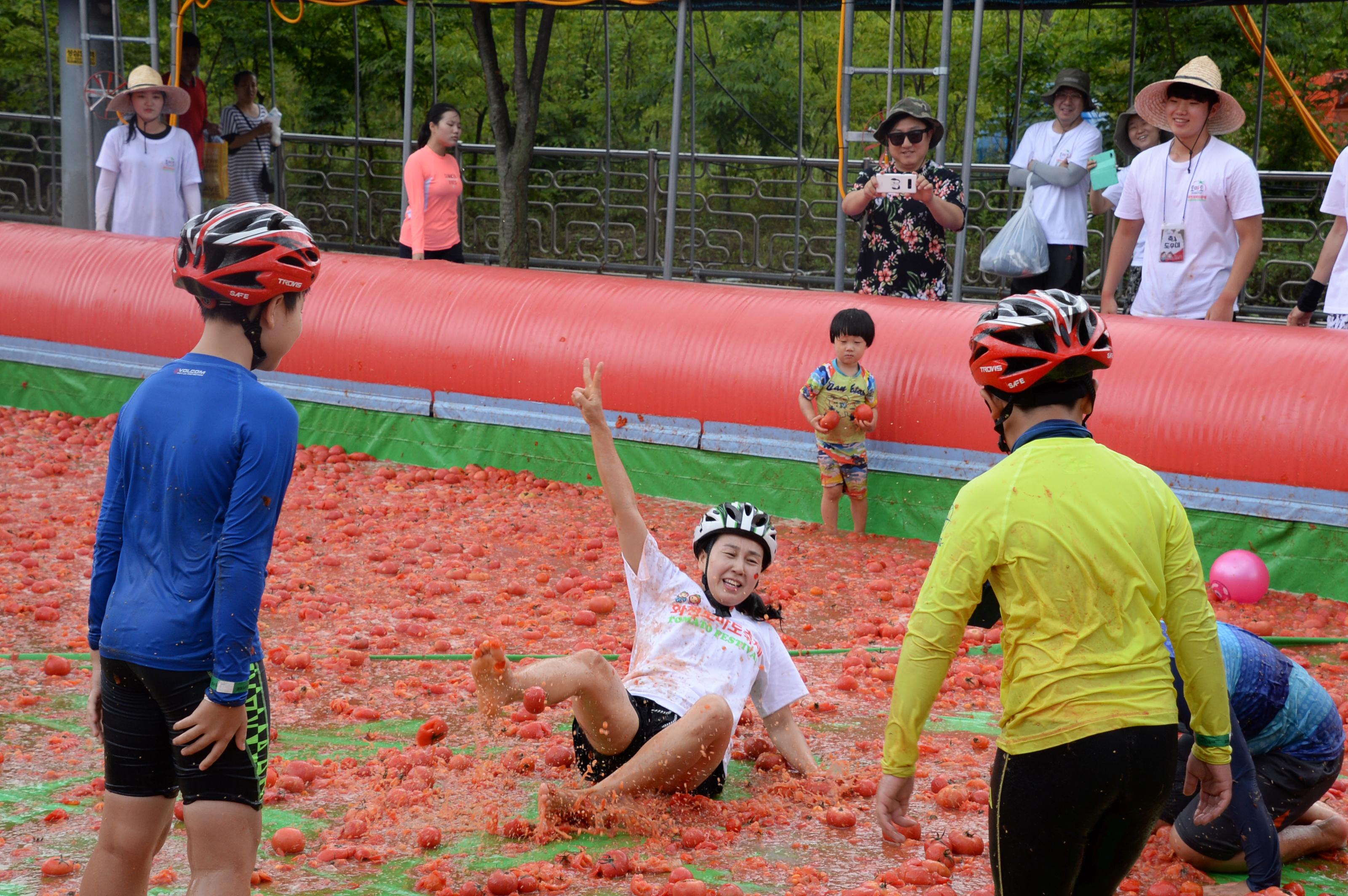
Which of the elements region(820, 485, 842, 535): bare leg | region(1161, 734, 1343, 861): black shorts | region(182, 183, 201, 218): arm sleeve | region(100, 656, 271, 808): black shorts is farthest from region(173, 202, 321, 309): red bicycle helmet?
region(182, 183, 201, 218): arm sleeve

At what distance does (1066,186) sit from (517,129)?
10.3 m

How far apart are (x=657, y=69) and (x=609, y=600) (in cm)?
2144

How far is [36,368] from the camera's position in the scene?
11.5 m

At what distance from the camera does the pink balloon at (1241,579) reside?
7254 millimetres

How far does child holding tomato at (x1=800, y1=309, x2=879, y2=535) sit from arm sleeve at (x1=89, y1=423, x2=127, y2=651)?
5.57m

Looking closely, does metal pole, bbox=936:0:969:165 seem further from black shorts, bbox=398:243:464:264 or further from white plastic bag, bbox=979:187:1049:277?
black shorts, bbox=398:243:464:264

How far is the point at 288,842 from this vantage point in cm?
422

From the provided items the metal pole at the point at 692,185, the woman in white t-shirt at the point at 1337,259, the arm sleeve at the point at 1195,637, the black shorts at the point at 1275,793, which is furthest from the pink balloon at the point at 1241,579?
the metal pole at the point at 692,185

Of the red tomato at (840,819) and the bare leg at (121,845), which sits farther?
the red tomato at (840,819)

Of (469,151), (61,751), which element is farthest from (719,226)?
(61,751)

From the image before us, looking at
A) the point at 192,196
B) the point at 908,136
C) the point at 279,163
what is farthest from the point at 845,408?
the point at 279,163

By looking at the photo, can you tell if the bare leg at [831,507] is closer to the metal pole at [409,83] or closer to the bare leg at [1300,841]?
the bare leg at [1300,841]

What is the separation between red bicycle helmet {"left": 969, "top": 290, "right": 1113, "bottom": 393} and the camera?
3.05 metres

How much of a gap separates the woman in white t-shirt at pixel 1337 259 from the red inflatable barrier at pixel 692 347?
0.16 meters
